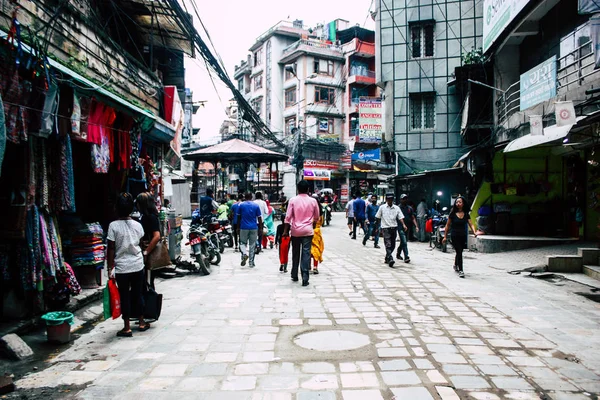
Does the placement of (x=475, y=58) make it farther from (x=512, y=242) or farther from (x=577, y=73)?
(x=512, y=242)

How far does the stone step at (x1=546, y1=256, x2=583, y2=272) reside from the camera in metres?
9.81

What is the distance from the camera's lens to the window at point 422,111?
24125mm

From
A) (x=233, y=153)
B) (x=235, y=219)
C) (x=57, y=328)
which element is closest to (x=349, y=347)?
(x=57, y=328)

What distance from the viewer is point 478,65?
63.7ft

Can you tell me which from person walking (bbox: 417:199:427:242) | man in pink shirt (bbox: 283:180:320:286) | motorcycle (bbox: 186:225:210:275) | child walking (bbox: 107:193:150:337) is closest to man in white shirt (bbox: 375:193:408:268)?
man in pink shirt (bbox: 283:180:320:286)

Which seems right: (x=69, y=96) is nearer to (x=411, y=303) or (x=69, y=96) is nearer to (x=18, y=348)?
(x=18, y=348)

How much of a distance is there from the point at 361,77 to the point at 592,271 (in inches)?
1508

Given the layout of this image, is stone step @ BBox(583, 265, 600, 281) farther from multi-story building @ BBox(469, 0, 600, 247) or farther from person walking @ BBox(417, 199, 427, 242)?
person walking @ BBox(417, 199, 427, 242)

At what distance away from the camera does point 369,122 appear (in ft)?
79.2

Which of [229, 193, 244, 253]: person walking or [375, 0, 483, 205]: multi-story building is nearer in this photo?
[229, 193, 244, 253]: person walking

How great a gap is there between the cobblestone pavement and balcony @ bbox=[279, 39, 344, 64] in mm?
39643

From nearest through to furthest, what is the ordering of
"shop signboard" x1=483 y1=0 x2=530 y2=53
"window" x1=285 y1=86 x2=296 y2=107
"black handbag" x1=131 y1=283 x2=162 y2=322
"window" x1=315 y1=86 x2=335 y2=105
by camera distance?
1. "black handbag" x1=131 y1=283 x2=162 y2=322
2. "shop signboard" x1=483 y1=0 x2=530 y2=53
3. "window" x1=315 y1=86 x2=335 y2=105
4. "window" x1=285 y1=86 x2=296 y2=107

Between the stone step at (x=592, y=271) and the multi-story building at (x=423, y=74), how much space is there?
13.9 meters

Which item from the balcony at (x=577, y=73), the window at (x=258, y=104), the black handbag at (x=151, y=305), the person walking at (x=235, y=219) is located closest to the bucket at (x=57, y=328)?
the black handbag at (x=151, y=305)
